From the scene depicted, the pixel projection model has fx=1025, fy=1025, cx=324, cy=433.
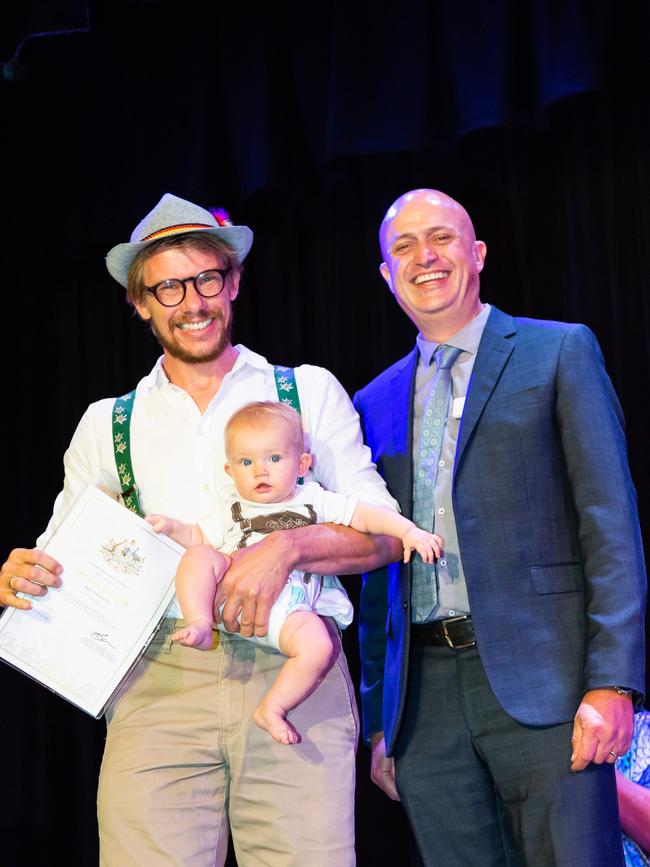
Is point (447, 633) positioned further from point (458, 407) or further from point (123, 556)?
point (123, 556)

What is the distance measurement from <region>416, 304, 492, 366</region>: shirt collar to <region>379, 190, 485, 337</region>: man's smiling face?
4cm

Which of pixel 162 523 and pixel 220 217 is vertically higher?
pixel 220 217

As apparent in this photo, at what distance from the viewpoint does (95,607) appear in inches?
89.6

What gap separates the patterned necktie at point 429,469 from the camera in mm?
2586

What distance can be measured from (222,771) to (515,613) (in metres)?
0.77

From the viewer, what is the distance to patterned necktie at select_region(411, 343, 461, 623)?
259cm

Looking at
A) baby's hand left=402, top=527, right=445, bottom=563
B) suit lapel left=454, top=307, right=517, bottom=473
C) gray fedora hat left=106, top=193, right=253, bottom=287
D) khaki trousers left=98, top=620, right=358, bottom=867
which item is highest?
gray fedora hat left=106, top=193, right=253, bottom=287

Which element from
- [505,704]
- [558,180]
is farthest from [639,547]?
[558,180]

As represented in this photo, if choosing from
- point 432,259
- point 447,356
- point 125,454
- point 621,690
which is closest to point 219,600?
point 125,454

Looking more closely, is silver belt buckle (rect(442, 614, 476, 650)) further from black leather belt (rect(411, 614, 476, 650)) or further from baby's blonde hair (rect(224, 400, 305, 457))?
baby's blonde hair (rect(224, 400, 305, 457))

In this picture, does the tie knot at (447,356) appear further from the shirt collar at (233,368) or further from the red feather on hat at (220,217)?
the red feather on hat at (220,217)

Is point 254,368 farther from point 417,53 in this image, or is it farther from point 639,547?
point 417,53

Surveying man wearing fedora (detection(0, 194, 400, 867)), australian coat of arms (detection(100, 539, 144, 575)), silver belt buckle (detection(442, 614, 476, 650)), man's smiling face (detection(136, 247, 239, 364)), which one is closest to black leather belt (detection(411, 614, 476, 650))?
silver belt buckle (detection(442, 614, 476, 650))

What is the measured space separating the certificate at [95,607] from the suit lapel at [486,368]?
0.78 metres
